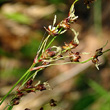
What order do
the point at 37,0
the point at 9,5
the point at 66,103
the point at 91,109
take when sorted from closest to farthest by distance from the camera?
1. the point at 91,109
2. the point at 66,103
3. the point at 9,5
4. the point at 37,0

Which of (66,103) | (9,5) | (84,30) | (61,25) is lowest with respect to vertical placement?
(61,25)

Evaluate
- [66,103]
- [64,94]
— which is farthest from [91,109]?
[64,94]

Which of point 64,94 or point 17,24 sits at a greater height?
point 17,24

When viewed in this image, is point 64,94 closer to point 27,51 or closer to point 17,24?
point 27,51

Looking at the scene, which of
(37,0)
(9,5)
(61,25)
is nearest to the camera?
(61,25)

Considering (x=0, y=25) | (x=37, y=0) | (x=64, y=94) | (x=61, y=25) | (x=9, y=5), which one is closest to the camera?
(x=61, y=25)

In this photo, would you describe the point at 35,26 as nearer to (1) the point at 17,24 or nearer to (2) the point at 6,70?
(1) the point at 17,24

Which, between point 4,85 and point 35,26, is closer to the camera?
point 4,85

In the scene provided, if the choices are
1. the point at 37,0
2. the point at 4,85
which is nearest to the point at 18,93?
the point at 4,85

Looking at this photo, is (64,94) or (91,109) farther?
(64,94)
